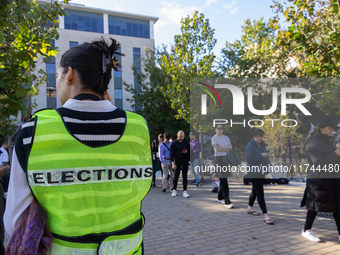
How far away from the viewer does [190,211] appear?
684 centimetres

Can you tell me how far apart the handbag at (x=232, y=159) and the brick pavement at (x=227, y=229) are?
1.12m

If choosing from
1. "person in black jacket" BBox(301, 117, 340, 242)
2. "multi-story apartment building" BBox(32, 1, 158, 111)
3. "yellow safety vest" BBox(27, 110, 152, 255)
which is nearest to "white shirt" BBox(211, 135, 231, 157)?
"person in black jacket" BBox(301, 117, 340, 242)

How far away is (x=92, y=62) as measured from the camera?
54.9 inches

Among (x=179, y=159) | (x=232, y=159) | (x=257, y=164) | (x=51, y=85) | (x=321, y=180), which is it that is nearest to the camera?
(x=321, y=180)

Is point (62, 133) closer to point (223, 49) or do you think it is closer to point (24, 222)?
point (24, 222)

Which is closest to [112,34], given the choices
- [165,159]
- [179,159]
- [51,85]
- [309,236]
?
[51,85]

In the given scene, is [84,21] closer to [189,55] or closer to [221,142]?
[189,55]

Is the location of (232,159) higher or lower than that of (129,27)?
lower

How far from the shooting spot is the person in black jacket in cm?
436

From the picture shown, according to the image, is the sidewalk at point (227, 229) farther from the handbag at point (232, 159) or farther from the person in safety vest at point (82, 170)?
the person in safety vest at point (82, 170)

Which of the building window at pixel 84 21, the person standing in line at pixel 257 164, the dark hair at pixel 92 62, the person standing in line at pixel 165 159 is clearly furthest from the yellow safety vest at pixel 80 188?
the building window at pixel 84 21

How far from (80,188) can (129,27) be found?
3916 cm

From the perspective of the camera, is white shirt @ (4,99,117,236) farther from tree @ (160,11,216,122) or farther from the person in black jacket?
tree @ (160,11,216,122)

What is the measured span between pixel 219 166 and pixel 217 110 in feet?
12.4
